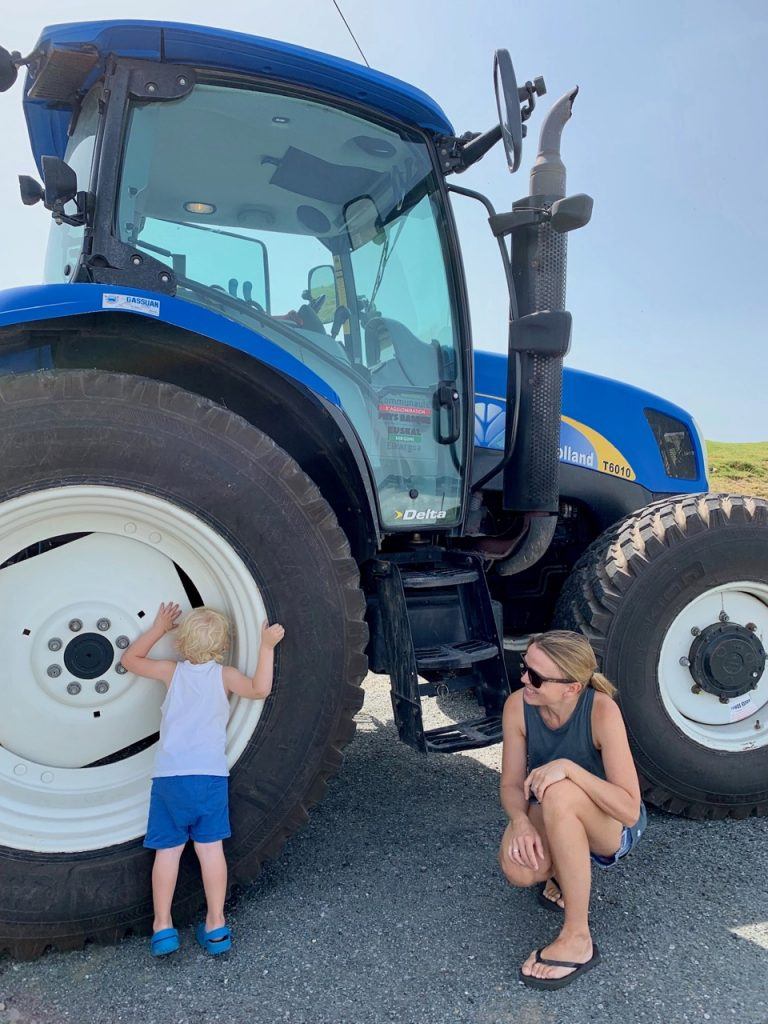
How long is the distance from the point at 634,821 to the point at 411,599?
0.96m

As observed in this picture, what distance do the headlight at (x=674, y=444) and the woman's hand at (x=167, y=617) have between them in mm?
2356

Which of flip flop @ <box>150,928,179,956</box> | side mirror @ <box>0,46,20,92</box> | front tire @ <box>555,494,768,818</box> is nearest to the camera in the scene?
flip flop @ <box>150,928,179,956</box>

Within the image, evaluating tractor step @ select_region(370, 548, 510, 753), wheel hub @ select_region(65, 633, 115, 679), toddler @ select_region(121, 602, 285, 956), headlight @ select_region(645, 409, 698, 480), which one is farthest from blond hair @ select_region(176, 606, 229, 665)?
headlight @ select_region(645, 409, 698, 480)

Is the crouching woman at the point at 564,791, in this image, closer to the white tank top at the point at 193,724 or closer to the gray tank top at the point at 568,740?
the gray tank top at the point at 568,740

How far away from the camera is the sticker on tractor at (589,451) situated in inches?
129

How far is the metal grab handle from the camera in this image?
9.07 feet

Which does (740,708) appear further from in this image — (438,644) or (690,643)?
(438,644)

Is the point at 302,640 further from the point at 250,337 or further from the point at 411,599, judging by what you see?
the point at 250,337

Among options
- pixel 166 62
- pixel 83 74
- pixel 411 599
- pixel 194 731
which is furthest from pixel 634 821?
pixel 83 74

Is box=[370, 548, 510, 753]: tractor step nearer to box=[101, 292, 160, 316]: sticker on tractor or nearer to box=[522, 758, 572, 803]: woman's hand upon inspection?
box=[522, 758, 572, 803]: woman's hand

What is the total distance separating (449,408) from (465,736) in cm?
112

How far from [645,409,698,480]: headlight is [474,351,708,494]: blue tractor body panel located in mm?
19

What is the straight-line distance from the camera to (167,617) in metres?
2.19

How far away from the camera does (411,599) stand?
104 inches
